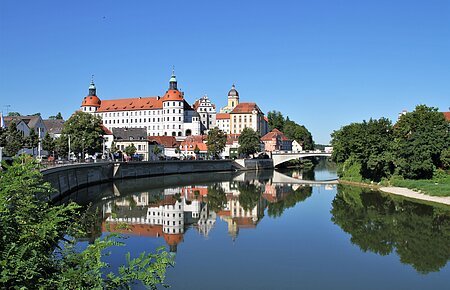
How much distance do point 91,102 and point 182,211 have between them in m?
121

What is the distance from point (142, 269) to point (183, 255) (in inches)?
Answer: 492

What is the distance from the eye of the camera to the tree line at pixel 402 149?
176ft

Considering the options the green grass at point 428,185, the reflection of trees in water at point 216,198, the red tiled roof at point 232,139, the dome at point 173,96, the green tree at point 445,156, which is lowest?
the reflection of trees in water at point 216,198

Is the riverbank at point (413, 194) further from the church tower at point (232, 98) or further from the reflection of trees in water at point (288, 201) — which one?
the church tower at point (232, 98)

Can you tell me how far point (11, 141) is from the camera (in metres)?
54.9

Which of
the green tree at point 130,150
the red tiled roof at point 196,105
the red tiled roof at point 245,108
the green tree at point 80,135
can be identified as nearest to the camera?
the green tree at point 80,135

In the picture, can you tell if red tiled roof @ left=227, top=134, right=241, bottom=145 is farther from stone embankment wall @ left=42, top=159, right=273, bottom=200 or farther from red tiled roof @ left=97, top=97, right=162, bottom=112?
red tiled roof @ left=97, top=97, right=162, bottom=112

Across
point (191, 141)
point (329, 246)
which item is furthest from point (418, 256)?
point (191, 141)

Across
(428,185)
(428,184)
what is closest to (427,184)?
(428,184)

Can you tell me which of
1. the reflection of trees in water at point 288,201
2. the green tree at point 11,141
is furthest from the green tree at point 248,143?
the green tree at point 11,141

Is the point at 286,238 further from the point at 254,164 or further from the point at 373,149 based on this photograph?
the point at 254,164

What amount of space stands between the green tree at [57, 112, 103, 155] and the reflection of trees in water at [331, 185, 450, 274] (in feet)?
117

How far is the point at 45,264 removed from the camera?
30.6 ft

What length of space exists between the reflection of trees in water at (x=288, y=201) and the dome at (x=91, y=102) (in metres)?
106
